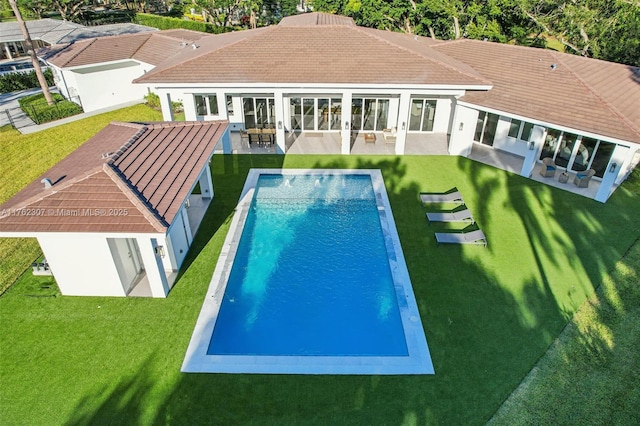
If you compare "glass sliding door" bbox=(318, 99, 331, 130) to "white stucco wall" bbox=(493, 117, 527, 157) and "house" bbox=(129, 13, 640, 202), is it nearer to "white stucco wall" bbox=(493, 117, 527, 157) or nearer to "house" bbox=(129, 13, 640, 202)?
"house" bbox=(129, 13, 640, 202)

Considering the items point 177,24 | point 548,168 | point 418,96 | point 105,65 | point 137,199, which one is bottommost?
point 548,168

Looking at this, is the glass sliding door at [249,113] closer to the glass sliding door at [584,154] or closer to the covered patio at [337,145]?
the covered patio at [337,145]

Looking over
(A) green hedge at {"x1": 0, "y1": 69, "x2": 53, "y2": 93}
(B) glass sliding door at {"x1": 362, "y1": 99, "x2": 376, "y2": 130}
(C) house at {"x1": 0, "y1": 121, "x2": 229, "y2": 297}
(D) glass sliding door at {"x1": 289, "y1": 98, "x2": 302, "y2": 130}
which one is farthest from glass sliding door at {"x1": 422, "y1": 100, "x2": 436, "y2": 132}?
(A) green hedge at {"x1": 0, "y1": 69, "x2": 53, "y2": 93}

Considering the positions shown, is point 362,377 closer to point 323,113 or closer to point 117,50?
point 323,113

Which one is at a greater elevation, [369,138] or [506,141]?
[506,141]

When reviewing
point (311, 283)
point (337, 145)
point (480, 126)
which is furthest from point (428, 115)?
point (311, 283)

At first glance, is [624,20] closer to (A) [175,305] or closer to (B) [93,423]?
(A) [175,305]

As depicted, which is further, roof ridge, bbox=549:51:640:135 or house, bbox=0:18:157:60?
house, bbox=0:18:157:60
